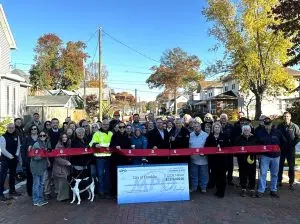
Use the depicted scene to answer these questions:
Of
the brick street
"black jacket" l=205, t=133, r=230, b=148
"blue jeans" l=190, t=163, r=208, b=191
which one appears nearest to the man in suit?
"blue jeans" l=190, t=163, r=208, b=191

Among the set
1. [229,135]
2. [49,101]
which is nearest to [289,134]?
[229,135]

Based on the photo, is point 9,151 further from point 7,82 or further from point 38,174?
point 7,82

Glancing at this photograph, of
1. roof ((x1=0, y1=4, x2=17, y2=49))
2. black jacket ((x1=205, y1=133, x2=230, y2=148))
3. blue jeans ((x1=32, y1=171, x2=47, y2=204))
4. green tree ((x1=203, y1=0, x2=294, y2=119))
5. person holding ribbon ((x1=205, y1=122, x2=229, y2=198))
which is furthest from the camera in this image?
green tree ((x1=203, y1=0, x2=294, y2=119))

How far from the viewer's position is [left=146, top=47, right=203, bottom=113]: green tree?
9812cm

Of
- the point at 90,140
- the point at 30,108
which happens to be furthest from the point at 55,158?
the point at 30,108

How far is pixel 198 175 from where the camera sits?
35.7 feet

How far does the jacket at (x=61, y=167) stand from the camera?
9.95m

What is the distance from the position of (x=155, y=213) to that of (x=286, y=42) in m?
35.4

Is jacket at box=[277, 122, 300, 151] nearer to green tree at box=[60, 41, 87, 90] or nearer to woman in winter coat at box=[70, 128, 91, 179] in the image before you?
woman in winter coat at box=[70, 128, 91, 179]

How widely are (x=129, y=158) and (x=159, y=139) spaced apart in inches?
35.9

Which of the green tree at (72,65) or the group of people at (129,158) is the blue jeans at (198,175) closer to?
the group of people at (129,158)

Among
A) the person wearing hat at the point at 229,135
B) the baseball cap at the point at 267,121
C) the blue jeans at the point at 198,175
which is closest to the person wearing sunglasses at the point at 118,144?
the blue jeans at the point at 198,175

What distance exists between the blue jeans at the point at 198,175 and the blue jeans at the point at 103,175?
218 cm

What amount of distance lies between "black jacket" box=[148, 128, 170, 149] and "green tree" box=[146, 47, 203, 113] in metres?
86.4
